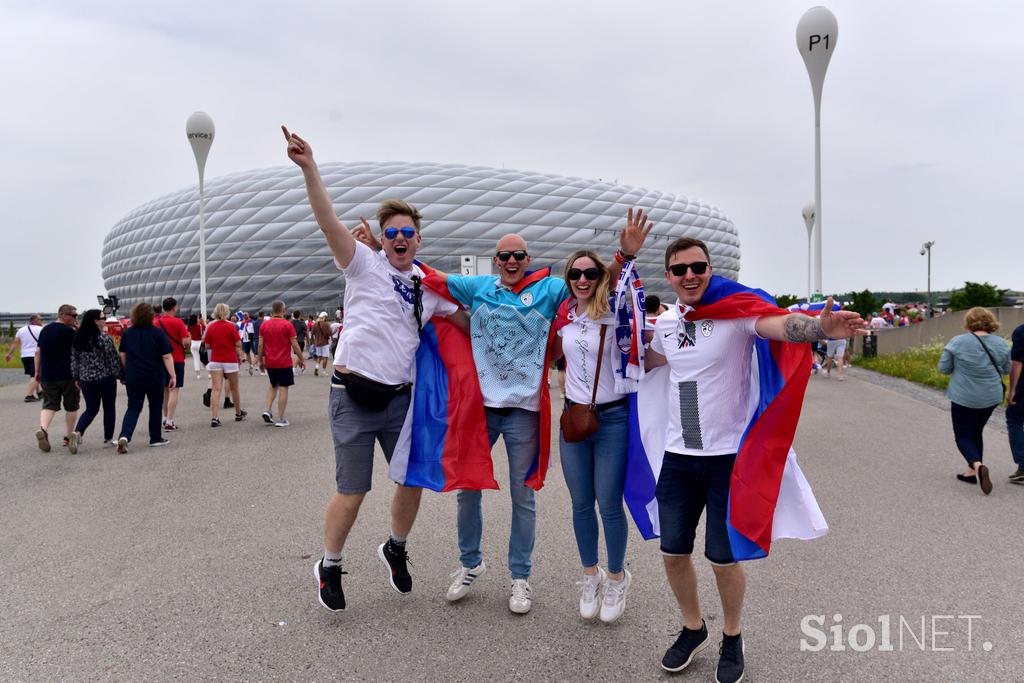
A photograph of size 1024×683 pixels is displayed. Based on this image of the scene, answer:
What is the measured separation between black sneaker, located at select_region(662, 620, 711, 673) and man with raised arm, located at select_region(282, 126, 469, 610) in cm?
158

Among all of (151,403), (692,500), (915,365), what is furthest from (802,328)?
(915,365)

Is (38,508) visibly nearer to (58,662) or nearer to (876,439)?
(58,662)

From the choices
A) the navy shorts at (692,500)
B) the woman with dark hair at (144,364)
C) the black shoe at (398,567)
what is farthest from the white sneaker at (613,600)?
the woman with dark hair at (144,364)

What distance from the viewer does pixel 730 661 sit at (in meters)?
2.84

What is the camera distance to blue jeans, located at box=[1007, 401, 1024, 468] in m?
6.37

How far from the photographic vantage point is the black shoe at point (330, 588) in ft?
11.4

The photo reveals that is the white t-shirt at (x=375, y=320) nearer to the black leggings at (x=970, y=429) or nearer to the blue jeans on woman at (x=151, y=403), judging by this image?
the black leggings at (x=970, y=429)

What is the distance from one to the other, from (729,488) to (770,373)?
1.82 ft

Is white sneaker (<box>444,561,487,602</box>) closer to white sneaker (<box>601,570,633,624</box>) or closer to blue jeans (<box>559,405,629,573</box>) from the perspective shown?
blue jeans (<box>559,405,629,573</box>)

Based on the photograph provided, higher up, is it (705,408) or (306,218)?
(306,218)

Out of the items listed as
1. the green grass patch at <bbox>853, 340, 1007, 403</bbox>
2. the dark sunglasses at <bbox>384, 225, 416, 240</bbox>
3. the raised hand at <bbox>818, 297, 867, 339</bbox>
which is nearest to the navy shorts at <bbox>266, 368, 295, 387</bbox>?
the dark sunglasses at <bbox>384, 225, 416, 240</bbox>

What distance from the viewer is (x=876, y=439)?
8594 millimetres

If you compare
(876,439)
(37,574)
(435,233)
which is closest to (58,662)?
(37,574)

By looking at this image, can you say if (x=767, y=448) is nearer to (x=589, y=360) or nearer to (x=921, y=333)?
(x=589, y=360)
